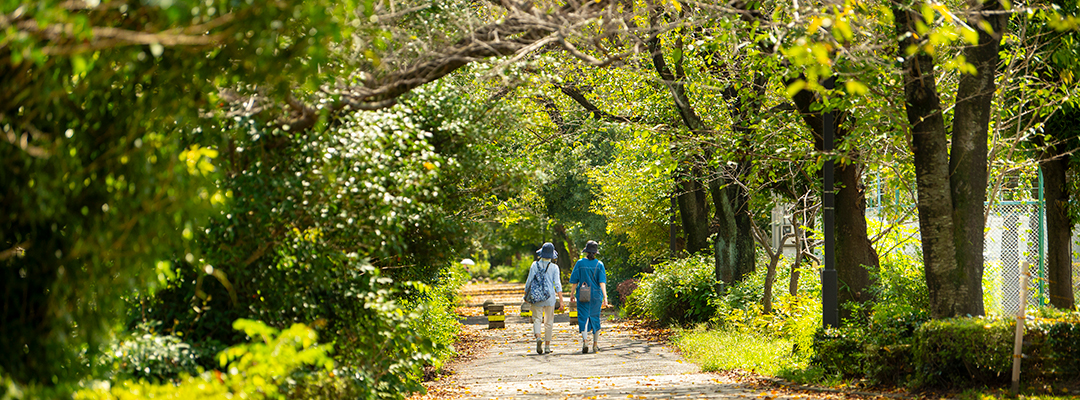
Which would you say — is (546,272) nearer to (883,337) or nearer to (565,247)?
(883,337)

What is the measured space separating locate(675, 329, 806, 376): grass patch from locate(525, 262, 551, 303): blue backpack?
7.82 feet

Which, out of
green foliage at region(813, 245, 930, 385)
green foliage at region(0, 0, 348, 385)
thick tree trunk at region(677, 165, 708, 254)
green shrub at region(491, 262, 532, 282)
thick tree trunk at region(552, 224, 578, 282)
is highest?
green foliage at region(0, 0, 348, 385)

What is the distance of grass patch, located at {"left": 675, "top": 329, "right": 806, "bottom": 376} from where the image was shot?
10373 millimetres

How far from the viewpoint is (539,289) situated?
542 inches

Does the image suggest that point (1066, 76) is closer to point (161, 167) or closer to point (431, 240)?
point (431, 240)

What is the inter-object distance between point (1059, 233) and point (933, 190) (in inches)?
158

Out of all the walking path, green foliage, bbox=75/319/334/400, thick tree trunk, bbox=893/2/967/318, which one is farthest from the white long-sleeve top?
green foliage, bbox=75/319/334/400

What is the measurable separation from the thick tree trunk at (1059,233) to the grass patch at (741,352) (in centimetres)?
345

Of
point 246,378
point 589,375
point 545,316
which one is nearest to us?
point 246,378

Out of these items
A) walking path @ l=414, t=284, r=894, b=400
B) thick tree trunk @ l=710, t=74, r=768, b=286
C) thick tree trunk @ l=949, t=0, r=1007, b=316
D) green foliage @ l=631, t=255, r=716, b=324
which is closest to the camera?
thick tree trunk @ l=949, t=0, r=1007, b=316

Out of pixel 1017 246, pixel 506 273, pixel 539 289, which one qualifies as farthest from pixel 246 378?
pixel 506 273

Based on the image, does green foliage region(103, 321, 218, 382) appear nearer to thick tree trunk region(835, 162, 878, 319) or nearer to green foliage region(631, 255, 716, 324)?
thick tree trunk region(835, 162, 878, 319)

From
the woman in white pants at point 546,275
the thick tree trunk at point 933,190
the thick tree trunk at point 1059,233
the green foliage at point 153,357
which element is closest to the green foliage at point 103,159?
the green foliage at point 153,357

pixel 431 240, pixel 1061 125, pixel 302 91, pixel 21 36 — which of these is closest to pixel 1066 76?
pixel 1061 125
